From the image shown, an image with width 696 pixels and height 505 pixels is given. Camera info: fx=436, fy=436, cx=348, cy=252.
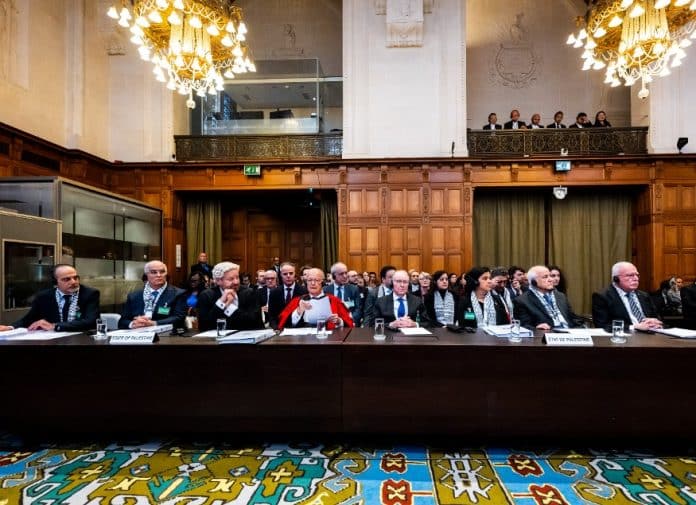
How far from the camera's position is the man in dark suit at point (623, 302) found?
3.84 metres

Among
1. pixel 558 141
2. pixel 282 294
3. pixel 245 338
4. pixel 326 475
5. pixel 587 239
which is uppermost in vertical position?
pixel 558 141

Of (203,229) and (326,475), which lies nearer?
(326,475)

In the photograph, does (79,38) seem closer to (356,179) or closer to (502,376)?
(356,179)

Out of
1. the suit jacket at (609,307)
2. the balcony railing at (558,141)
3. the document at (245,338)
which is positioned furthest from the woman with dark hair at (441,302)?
the balcony railing at (558,141)

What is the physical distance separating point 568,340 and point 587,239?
8.69 meters

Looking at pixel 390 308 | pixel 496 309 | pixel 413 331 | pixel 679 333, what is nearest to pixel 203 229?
pixel 390 308

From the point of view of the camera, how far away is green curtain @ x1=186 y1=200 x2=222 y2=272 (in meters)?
10.8

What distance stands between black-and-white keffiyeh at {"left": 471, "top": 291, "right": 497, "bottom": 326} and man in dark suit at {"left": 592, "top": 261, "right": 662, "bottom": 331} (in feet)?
3.00

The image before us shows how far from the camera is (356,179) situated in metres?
9.70

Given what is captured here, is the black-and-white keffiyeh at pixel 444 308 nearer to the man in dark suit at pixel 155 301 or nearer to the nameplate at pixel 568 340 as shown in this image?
the nameplate at pixel 568 340

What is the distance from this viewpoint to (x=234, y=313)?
3.82m

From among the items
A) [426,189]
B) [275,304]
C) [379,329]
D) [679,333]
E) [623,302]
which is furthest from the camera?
[426,189]

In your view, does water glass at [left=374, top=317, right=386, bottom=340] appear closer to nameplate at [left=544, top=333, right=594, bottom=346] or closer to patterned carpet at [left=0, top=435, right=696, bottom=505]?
patterned carpet at [left=0, top=435, right=696, bottom=505]

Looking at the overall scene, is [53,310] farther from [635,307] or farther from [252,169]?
[252,169]
